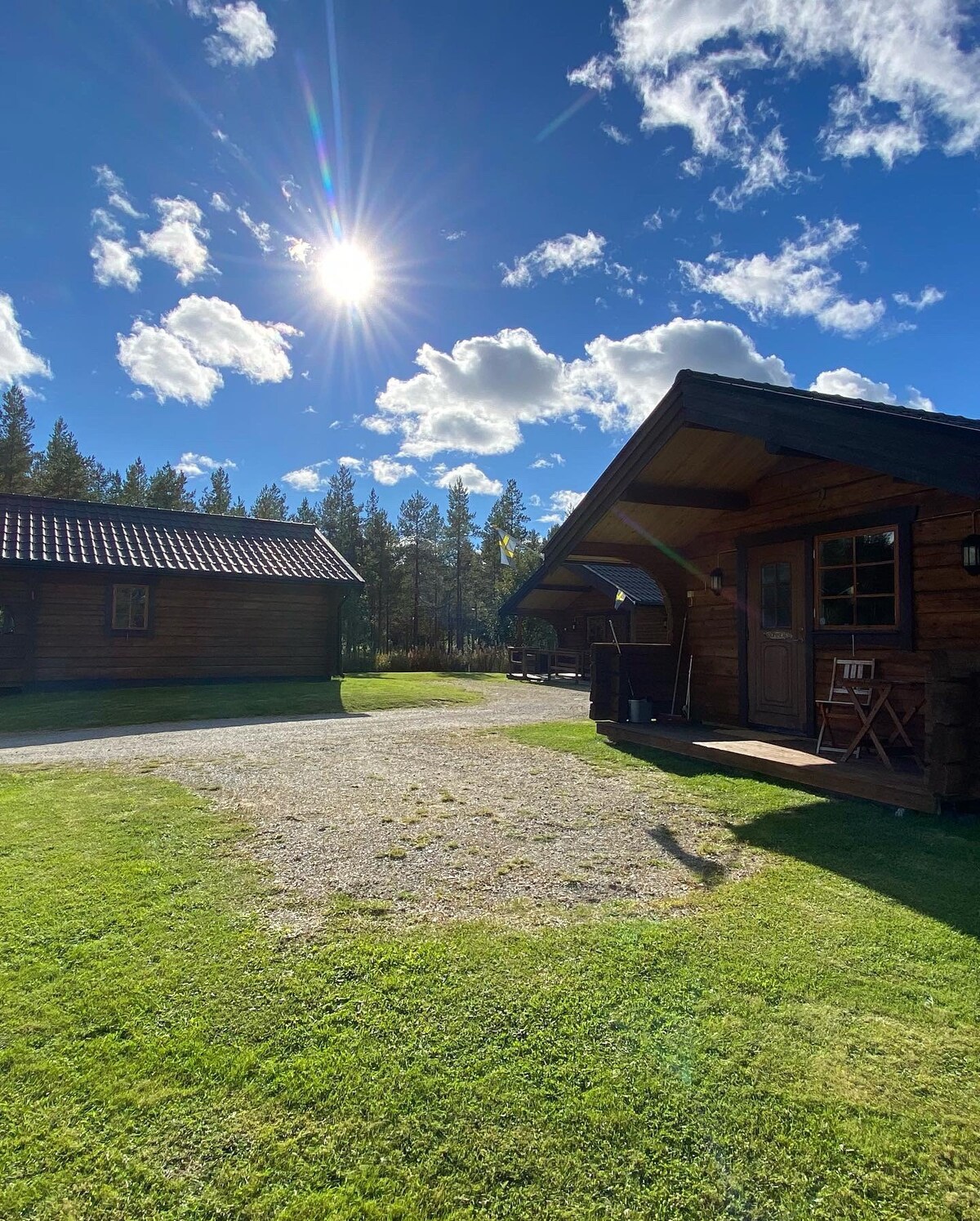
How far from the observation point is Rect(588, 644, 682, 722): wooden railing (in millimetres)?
8352

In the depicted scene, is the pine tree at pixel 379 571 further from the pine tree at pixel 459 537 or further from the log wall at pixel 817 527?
the log wall at pixel 817 527

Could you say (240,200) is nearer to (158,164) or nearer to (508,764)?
(158,164)

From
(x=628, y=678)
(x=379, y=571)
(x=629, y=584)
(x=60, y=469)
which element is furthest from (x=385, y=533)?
(x=628, y=678)

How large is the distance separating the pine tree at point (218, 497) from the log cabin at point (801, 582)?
40.5 metres


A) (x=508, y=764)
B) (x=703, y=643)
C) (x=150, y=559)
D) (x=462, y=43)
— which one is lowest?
(x=508, y=764)

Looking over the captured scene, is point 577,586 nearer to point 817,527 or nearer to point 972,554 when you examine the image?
point 817,527

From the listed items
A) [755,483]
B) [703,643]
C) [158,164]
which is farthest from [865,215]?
[158,164]

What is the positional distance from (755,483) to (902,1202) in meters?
6.89

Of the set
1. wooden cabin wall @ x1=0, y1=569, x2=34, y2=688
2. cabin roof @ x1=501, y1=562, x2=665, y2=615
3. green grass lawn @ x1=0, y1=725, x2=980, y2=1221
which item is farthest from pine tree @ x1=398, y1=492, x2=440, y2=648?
green grass lawn @ x1=0, y1=725, x2=980, y2=1221

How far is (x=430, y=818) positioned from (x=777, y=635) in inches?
185

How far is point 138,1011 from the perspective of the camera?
213 cm

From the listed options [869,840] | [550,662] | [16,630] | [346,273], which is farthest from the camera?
[550,662]

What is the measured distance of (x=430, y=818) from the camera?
455 centimetres

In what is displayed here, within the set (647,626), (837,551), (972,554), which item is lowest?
(647,626)
